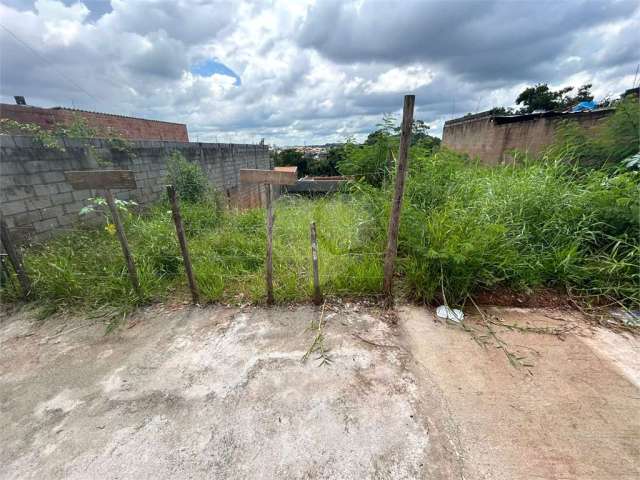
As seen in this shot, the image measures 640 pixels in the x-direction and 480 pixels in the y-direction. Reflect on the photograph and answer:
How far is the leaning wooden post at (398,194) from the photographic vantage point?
175 centimetres

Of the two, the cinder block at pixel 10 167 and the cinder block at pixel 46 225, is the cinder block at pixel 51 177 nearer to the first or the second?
the cinder block at pixel 10 167

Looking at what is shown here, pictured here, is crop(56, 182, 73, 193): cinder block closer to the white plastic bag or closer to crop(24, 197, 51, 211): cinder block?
crop(24, 197, 51, 211): cinder block

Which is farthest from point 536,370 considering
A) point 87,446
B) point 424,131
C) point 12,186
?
point 12,186

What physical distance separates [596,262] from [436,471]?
8.53ft

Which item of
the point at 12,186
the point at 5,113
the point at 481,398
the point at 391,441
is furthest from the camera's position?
the point at 5,113

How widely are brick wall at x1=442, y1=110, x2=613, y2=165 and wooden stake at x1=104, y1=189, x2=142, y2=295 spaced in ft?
19.3

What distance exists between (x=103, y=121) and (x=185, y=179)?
8.62 metres

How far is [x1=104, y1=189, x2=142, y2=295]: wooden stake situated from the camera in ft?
6.80

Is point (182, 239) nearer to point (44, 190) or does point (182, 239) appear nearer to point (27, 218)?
point (27, 218)

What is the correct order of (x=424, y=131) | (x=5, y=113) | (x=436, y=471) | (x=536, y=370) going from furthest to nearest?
(x=5, y=113) → (x=424, y=131) → (x=536, y=370) → (x=436, y=471)

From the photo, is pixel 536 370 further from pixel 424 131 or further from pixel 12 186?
pixel 12 186

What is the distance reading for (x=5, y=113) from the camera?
6969 millimetres

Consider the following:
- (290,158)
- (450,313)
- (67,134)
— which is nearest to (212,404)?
(450,313)

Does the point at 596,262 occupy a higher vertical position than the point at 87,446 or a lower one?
higher
